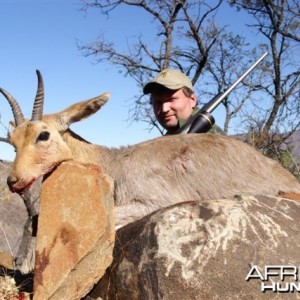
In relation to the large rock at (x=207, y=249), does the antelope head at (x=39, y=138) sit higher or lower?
higher

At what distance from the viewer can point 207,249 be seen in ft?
10.7

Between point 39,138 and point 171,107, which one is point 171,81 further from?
point 39,138

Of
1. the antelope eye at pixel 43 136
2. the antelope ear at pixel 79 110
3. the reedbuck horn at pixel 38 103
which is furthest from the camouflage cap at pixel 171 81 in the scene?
the antelope eye at pixel 43 136

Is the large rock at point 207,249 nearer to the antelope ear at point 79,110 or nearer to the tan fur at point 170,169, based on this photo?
the tan fur at point 170,169

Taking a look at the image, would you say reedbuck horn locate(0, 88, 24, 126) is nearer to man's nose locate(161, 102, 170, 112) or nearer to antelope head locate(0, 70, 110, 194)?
antelope head locate(0, 70, 110, 194)

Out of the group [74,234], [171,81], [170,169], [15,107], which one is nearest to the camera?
[74,234]

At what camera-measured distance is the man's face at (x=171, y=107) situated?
7.07 m

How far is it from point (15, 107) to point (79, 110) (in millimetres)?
685

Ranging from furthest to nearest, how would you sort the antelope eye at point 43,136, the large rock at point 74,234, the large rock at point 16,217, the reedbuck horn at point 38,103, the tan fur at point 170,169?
the large rock at point 16,217 → the reedbuck horn at point 38,103 → the antelope eye at point 43,136 → the tan fur at point 170,169 → the large rock at point 74,234

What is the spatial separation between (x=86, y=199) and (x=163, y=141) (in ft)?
5.10

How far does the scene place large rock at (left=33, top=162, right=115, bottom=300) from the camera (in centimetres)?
374

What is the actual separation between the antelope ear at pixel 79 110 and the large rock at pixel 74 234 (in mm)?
1619

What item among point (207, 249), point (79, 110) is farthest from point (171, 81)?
point (207, 249)

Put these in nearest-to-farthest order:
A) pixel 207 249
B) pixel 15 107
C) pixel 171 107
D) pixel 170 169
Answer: pixel 207 249 < pixel 170 169 < pixel 15 107 < pixel 171 107
